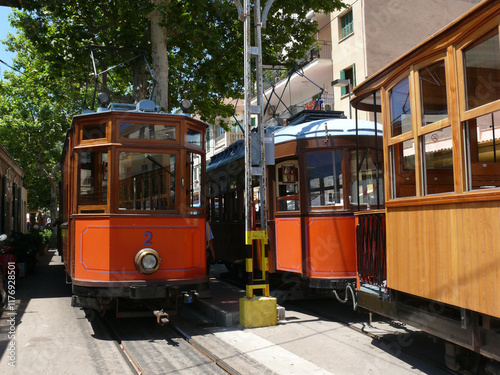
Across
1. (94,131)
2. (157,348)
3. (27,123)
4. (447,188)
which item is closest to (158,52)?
(94,131)

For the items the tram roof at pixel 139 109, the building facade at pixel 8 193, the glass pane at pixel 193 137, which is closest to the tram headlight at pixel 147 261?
the glass pane at pixel 193 137

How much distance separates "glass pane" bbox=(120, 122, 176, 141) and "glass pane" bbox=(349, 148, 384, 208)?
9.45 feet

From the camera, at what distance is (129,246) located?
6805 mm

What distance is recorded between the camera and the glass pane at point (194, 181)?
7.31 metres

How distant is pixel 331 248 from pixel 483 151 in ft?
10.8

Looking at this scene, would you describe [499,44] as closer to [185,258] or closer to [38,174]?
[185,258]

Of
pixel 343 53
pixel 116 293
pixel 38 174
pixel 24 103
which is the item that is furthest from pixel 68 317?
pixel 38 174

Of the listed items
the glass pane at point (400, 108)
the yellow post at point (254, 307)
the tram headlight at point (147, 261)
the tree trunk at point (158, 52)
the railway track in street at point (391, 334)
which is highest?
the tree trunk at point (158, 52)

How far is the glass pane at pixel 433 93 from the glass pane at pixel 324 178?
2913 millimetres

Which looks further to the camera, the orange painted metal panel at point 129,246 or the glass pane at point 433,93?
the orange painted metal panel at point 129,246

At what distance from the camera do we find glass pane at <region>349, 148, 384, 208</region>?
25.3ft

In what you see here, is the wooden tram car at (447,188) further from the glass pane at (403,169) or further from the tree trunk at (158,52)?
the tree trunk at (158,52)

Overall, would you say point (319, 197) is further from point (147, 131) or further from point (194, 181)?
point (147, 131)

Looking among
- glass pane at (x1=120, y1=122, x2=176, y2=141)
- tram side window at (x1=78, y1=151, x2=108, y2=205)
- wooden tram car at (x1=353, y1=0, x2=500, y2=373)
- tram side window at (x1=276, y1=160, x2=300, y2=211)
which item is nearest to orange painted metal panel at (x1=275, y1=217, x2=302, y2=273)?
tram side window at (x1=276, y1=160, x2=300, y2=211)
